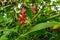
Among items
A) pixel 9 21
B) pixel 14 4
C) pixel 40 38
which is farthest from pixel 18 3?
pixel 40 38

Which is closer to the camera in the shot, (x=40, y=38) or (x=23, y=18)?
(x=23, y=18)

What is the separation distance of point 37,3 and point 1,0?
23 centimetres

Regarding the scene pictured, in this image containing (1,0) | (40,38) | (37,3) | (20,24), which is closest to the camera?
(20,24)

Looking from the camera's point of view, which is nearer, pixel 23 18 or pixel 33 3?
pixel 23 18

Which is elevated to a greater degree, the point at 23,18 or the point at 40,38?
the point at 23,18

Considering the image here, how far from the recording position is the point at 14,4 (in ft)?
2.91

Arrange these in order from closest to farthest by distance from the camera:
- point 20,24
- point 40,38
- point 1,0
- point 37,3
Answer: point 20,24
point 40,38
point 37,3
point 1,0

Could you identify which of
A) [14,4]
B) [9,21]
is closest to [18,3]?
[14,4]

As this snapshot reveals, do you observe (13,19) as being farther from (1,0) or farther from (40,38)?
(1,0)

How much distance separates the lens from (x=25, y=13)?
0.66m

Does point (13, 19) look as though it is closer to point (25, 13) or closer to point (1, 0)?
point (25, 13)

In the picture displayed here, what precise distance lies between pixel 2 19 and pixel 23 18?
16cm

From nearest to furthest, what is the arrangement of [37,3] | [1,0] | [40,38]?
[40,38] → [37,3] → [1,0]

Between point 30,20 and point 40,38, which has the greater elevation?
point 30,20
